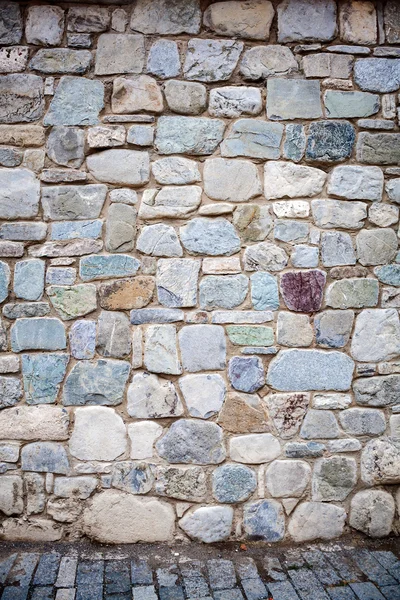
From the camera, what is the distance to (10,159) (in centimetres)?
248

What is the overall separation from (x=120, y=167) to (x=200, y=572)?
2.07 m

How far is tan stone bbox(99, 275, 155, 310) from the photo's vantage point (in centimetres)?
245

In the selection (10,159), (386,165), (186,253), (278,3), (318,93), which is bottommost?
(186,253)

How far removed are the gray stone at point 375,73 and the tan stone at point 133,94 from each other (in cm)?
112

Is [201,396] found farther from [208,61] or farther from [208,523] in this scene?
[208,61]

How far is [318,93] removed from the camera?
8.30 feet

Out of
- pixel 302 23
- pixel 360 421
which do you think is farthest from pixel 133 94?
pixel 360 421

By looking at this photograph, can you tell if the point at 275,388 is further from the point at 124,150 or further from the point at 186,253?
the point at 124,150

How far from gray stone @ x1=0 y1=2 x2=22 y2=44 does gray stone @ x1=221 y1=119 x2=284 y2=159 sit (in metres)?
1.23

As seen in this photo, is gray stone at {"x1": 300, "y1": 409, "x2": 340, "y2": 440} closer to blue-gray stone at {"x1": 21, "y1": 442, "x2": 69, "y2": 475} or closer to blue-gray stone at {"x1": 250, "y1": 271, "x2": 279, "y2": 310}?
blue-gray stone at {"x1": 250, "y1": 271, "x2": 279, "y2": 310}

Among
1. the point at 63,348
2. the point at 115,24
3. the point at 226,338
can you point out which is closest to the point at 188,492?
the point at 226,338

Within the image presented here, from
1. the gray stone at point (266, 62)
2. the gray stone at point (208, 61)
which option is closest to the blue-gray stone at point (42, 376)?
the gray stone at point (208, 61)

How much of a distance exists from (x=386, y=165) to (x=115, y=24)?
1.64m

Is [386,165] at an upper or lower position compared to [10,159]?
upper
